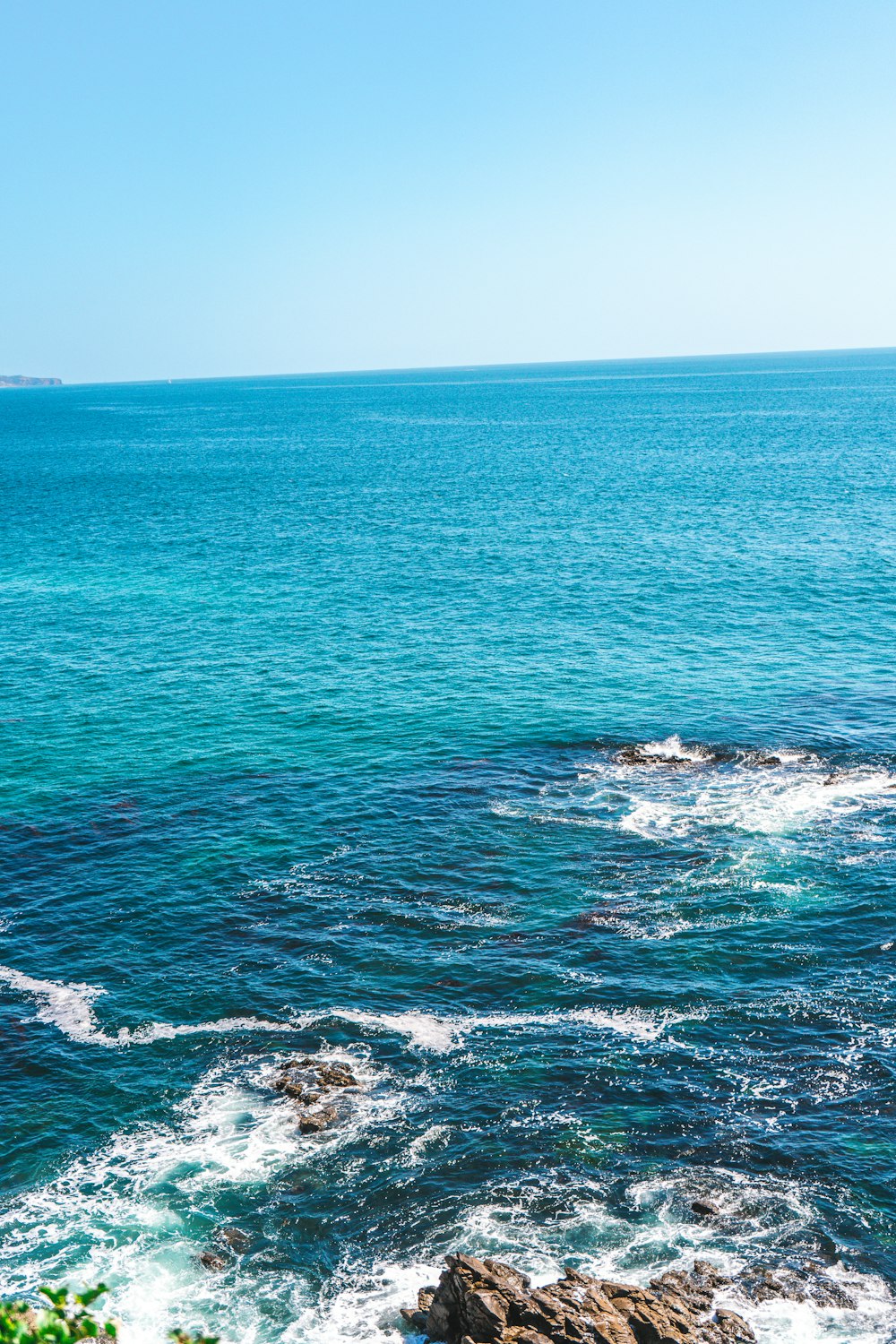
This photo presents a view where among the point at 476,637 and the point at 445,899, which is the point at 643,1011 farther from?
the point at 476,637

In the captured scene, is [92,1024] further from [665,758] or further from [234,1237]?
[665,758]

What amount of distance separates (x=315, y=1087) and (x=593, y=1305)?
18.2 metres

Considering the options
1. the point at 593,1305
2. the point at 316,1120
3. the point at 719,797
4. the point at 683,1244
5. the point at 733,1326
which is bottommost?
the point at 683,1244

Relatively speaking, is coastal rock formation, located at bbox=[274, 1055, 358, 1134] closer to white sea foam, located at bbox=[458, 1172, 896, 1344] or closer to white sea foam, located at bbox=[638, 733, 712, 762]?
white sea foam, located at bbox=[458, 1172, 896, 1344]

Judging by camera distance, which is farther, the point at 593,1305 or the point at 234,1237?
the point at 234,1237

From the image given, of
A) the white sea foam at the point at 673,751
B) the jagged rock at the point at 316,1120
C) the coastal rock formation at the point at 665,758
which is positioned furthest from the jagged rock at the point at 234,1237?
the white sea foam at the point at 673,751

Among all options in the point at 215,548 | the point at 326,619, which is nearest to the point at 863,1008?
the point at 326,619

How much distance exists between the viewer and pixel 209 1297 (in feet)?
133

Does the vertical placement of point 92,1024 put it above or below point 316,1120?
above

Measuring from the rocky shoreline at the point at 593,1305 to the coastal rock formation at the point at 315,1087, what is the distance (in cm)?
1088

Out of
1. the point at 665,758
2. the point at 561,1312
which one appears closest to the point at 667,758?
the point at 665,758

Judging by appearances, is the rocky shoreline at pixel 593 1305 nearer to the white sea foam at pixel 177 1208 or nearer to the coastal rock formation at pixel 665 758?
the white sea foam at pixel 177 1208

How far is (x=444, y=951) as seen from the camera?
60.9 metres

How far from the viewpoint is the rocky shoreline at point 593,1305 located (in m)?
35.7
